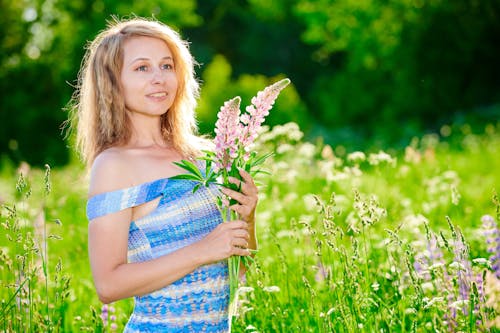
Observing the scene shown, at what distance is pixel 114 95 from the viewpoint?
106 inches

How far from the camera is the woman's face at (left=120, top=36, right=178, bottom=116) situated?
2652 millimetres

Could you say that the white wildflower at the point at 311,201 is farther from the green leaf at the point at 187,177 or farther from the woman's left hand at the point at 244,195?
the green leaf at the point at 187,177

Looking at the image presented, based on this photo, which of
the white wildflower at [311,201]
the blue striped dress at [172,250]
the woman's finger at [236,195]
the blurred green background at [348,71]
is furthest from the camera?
the blurred green background at [348,71]

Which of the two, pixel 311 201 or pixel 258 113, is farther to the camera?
pixel 311 201

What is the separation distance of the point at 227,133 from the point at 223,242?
36cm

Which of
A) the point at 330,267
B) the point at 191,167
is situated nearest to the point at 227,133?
the point at 191,167

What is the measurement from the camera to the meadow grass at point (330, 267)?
273 cm

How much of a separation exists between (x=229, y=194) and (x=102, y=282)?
0.51 m

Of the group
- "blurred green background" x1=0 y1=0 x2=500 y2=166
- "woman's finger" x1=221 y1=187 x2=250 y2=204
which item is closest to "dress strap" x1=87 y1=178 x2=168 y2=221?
"woman's finger" x1=221 y1=187 x2=250 y2=204

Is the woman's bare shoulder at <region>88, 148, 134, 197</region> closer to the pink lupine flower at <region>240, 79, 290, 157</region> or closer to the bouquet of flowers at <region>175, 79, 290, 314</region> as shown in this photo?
the bouquet of flowers at <region>175, 79, 290, 314</region>

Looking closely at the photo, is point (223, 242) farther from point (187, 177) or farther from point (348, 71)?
point (348, 71)

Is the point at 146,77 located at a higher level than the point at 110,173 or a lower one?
higher

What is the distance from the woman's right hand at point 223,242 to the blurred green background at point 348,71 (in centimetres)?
1130

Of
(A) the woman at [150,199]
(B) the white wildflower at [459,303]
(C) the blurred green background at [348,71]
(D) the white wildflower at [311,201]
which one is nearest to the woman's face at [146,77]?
(A) the woman at [150,199]
